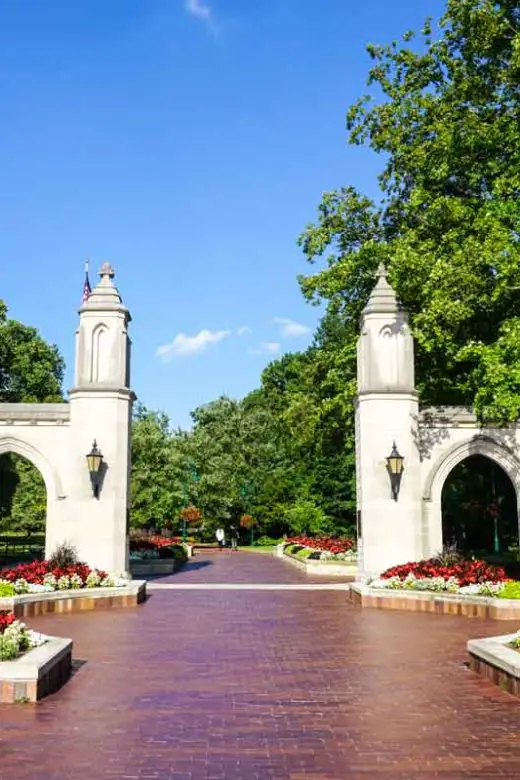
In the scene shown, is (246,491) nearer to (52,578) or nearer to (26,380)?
(26,380)

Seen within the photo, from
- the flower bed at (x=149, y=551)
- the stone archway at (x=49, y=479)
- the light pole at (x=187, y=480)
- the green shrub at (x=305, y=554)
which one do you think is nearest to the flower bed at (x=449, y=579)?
the stone archway at (x=49, y=479)

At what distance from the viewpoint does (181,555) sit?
33.3m

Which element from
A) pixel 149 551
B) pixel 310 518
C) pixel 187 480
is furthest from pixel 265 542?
pixel 149 551

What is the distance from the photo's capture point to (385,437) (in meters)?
19.1

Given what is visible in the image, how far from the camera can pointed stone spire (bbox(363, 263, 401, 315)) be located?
65.7ft

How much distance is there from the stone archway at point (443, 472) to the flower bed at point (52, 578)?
7.48m

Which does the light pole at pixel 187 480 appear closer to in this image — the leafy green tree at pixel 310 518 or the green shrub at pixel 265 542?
the green shrub at pixel 265 542

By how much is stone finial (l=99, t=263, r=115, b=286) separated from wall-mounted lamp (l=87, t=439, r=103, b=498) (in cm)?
441

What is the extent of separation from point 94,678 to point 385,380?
476 inches

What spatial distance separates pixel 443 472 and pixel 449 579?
3466 millimetres

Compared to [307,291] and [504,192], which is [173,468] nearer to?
[307,291]

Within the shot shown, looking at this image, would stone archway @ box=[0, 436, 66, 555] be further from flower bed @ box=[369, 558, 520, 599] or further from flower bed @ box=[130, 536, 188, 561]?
flower bed @ box=[130, 536, 188, 561]

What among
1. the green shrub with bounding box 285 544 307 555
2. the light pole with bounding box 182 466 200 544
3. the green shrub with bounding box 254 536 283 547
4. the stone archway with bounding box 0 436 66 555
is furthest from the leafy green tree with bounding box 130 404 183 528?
the stone archway with bounding box 0 436 66 555

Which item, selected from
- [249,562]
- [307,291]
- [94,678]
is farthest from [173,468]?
[94,678]
